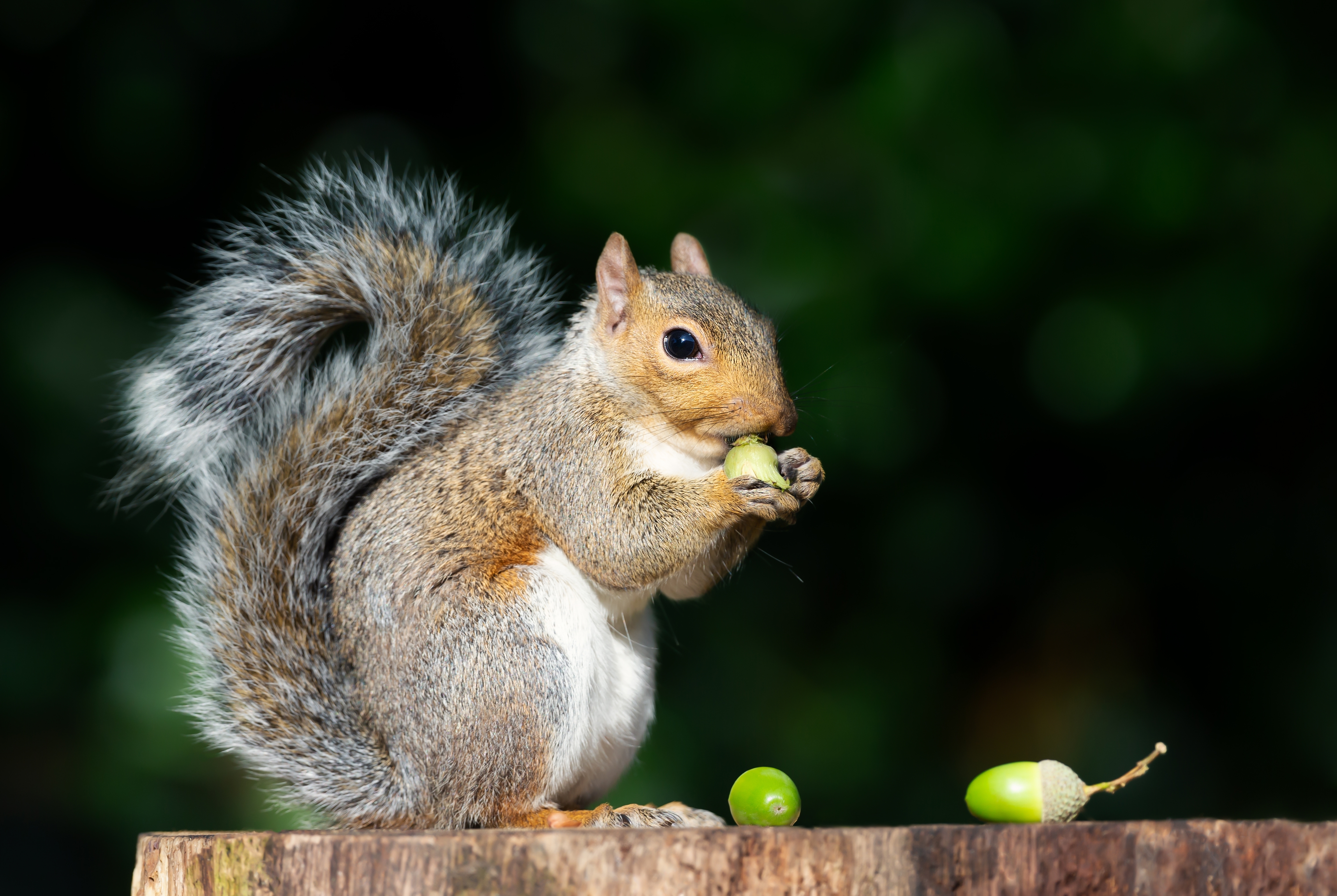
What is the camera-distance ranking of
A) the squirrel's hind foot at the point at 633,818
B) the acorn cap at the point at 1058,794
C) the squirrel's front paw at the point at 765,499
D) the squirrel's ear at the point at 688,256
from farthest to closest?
1. the squirrel's ear at the point at 688,256
2. the squirrel's front paw at the point at 765,499
3. the squirrel's hind foot at the point at 633,818
4. the acorn cap at the point at 1058,794

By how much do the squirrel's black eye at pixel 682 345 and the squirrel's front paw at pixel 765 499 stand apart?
17 cm

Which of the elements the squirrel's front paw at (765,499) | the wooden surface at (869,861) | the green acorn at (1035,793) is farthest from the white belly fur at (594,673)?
the green acorn at (1035,793)

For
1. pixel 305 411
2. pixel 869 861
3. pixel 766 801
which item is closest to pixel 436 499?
pixel 305 411

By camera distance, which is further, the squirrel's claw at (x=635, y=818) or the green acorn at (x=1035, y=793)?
the squirrel's claw at (x=635, y=818)

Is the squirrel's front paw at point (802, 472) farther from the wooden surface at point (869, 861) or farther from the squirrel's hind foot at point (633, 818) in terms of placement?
the wooden surface at point (869, 861)

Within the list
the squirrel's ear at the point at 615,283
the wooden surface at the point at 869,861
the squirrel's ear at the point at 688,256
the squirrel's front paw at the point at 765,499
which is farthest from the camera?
the squirrel's ear at the point at 688,256

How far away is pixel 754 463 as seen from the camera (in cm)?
141

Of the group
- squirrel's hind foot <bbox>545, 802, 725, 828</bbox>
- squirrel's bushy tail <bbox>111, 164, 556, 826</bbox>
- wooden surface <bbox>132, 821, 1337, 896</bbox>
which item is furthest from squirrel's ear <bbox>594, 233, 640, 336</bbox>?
wooden surface <bbox>132, 821, 1337, 896</bbox>

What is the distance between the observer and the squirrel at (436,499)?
1.31m

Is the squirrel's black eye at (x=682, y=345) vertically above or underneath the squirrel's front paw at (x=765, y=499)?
above

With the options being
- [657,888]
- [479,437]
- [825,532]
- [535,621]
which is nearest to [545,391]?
[479,437]

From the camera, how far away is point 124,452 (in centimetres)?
187

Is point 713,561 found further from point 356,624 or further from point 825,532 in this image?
point 825,532

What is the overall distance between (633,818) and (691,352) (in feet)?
1.87
